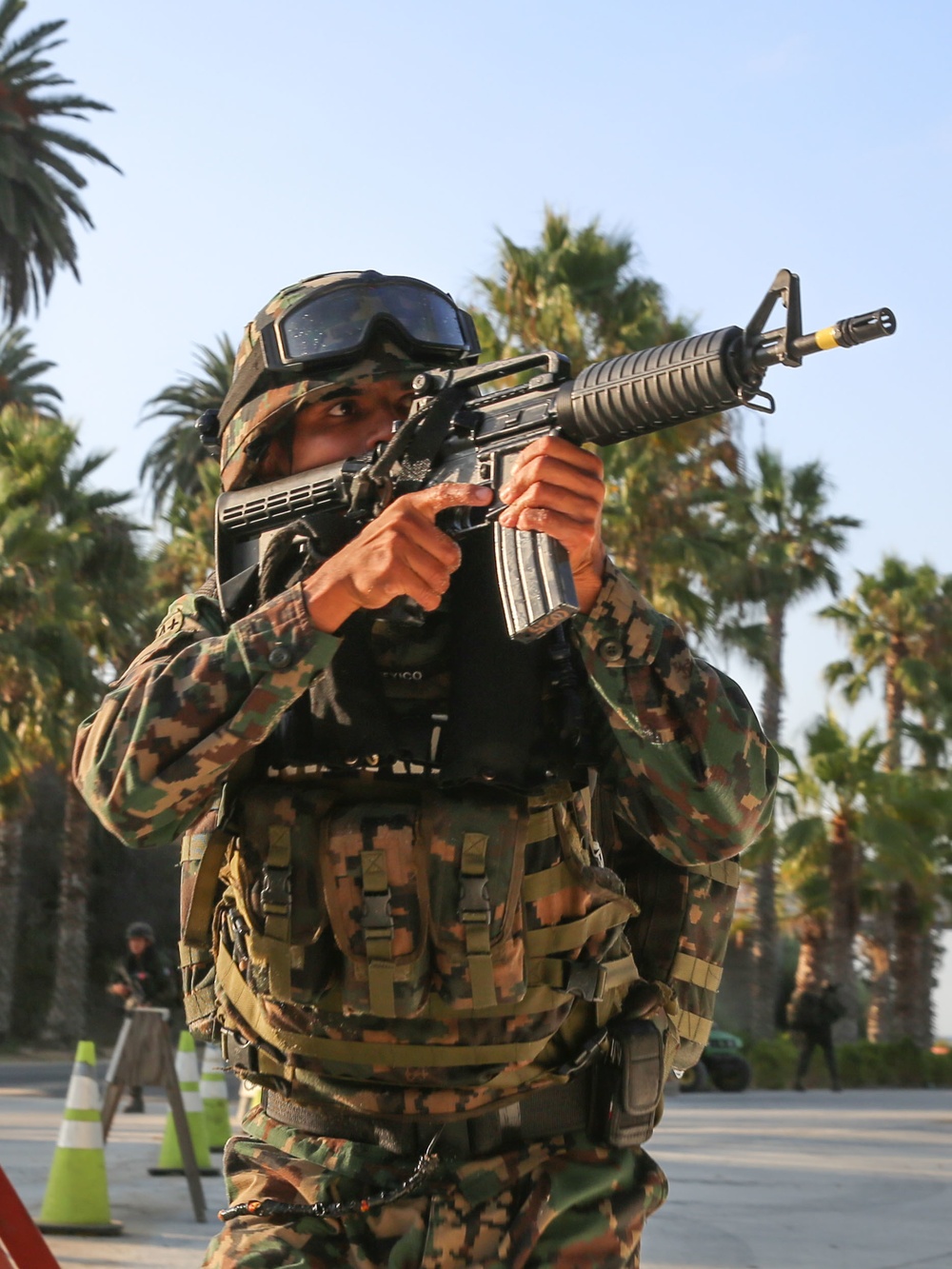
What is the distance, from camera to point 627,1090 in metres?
2.55

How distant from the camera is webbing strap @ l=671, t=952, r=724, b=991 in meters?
2.86

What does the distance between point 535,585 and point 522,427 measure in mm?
325

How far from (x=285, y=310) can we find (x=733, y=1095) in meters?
18.2

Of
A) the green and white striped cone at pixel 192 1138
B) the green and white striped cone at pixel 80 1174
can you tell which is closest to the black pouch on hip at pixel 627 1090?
the green and white striped cone at pixel 80 1174

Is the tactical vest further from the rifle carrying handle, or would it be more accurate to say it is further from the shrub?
the shrub

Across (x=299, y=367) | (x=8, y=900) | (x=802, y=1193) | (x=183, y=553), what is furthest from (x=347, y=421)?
(x=8, y=900)

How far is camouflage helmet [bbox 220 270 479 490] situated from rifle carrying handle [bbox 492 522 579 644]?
1.81 feet

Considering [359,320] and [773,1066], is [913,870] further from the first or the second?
[359,320]

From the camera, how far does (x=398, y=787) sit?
2561 mm

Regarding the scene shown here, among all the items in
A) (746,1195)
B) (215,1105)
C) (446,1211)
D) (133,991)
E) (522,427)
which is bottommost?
(746,1195)

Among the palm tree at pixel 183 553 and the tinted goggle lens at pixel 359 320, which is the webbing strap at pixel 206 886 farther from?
the palm tree at pixel 183 553

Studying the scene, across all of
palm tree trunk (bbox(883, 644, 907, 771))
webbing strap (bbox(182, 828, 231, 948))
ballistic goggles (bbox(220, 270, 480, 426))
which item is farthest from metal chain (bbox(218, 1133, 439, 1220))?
palm tree trunk (bbox(883, 644, 907, 771))

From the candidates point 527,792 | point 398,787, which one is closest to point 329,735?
point 398,787

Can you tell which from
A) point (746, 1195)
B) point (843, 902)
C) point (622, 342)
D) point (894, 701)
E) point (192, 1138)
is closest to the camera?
point (746, 1195)
